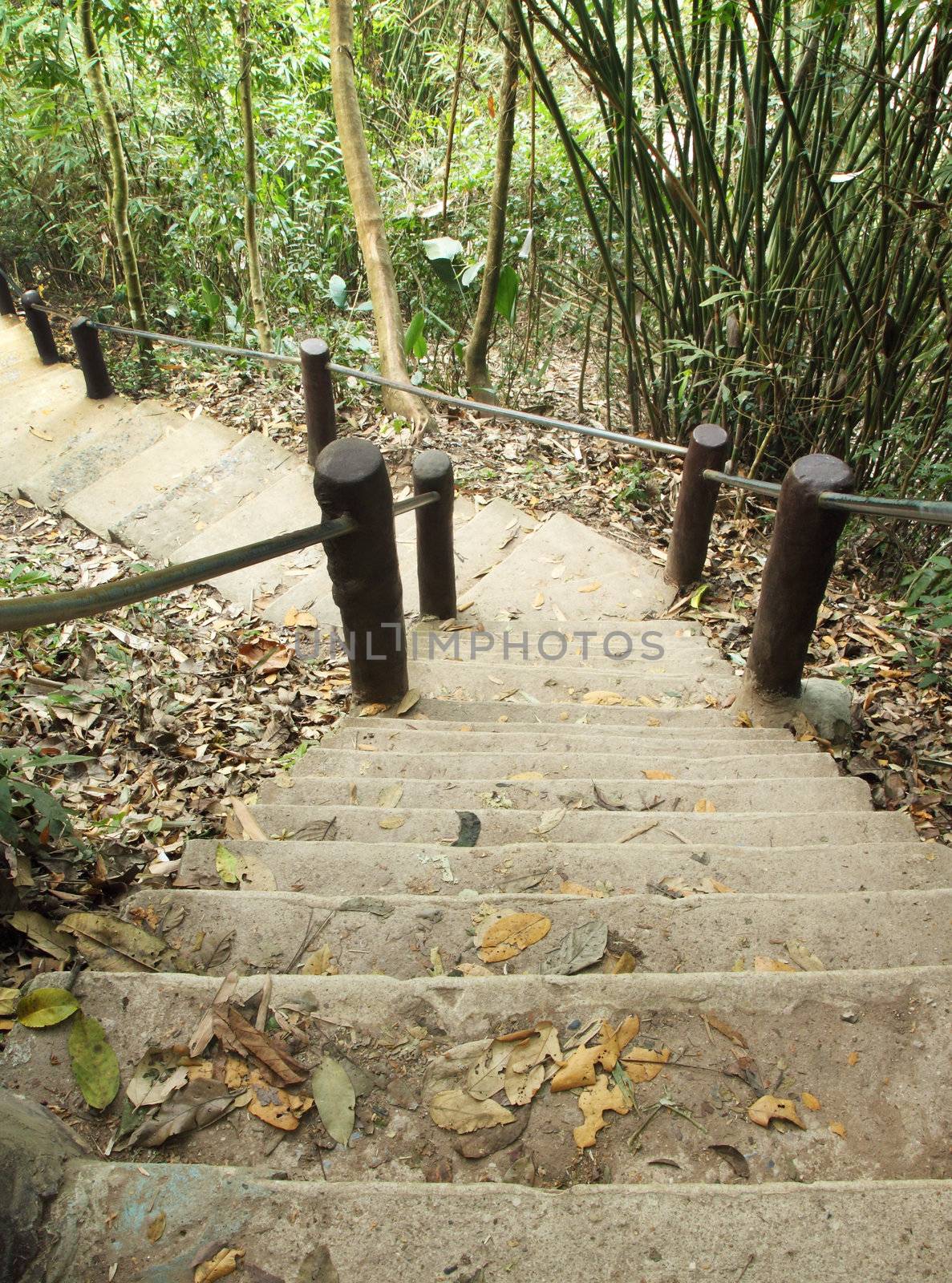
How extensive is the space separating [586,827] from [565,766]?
0.45 metres

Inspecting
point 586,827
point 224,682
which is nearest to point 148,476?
point 224,682

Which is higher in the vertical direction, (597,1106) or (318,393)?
(597,1106)

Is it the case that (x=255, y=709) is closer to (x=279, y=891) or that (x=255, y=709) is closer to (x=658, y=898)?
(x=279, y=891)

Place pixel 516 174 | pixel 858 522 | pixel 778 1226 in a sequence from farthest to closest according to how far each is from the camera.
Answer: pixel 516 174
pixel 858 522
pixel 778 1226

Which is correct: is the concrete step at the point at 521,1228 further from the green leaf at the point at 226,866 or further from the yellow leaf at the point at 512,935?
the green leaf at the point at 226,866

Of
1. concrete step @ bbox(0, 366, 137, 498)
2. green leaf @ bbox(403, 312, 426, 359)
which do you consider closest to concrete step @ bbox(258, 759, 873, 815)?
green leaf @ bbox(403, 312, 426, 359)

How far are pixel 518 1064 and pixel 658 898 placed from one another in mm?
479

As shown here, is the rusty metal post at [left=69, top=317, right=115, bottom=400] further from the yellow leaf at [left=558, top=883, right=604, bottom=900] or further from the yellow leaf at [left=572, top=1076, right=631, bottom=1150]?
the yellow leaf at [left=572, top=1076, right=631, bottom=1150]

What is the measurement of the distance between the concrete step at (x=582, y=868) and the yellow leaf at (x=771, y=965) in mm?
288

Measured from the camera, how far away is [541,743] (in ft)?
8.71

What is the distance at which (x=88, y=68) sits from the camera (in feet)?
17.5

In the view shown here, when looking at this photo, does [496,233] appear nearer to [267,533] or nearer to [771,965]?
[267,533]

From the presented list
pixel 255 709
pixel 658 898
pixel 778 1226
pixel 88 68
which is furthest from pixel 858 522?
pixel 88 68

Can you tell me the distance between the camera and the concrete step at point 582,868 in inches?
69.1
